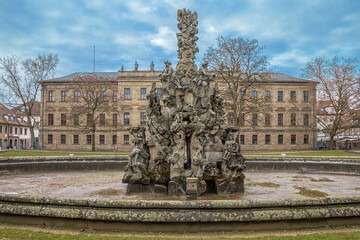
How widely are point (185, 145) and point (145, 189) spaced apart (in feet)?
7.07

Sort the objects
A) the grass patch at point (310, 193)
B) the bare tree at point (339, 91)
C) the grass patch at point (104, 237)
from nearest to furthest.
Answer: the grass patch at point (104, 237)
the grass patch at point (310, 193)
the bare tree at point (339, 91)

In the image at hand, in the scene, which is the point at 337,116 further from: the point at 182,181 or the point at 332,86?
the point at 182,181

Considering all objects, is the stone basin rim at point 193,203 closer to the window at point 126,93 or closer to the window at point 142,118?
the window at point 142,118

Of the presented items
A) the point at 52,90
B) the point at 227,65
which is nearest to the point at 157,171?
the point at 227,65

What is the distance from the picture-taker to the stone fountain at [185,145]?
9.33 meters

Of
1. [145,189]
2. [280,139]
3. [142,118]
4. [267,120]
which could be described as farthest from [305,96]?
[145,189]

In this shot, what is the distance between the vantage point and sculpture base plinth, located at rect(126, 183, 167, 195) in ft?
30.7

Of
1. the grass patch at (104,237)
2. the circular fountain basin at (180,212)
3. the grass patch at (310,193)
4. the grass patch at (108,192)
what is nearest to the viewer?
the grass patch at (104,237)

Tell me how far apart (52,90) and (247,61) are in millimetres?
38711

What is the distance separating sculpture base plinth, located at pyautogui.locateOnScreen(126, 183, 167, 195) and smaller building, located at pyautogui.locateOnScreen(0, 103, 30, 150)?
55012 millimetres

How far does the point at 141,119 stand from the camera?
52.3 m

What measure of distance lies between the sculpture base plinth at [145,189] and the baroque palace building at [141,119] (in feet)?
141

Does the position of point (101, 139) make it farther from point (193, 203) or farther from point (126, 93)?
point (193, 203)

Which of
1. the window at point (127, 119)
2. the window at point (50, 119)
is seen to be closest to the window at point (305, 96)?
the window at point (127, 119)
